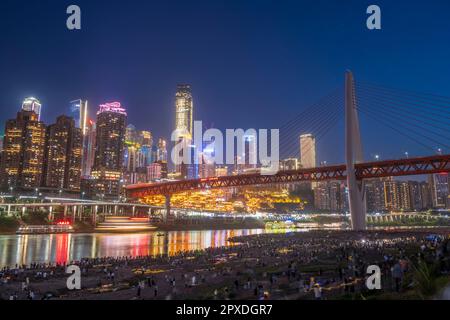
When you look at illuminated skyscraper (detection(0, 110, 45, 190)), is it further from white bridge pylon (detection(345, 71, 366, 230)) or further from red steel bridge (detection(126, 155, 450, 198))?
white bridge pylon (detection(345, 71, 366, 230))

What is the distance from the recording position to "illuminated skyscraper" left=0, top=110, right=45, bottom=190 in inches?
6993

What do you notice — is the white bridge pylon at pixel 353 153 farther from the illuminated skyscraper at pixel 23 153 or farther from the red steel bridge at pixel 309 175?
the illuminated skyscraper at pixel 23 153

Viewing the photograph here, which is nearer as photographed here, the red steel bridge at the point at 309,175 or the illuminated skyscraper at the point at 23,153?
the red steel bridge at the point at 309,175

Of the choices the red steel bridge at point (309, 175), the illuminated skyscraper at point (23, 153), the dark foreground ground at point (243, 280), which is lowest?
the dark foreground ground at point (243, 280)

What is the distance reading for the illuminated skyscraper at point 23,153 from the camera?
17762cm

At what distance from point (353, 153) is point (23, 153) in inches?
6736

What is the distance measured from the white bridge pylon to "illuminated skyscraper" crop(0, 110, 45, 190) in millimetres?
161940

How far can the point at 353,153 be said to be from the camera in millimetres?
60938

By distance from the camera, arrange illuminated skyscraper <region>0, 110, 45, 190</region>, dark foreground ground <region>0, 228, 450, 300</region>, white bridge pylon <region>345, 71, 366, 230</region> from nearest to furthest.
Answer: dark foreground ground <region>0, 228, 450, 300</region> → white bridge pylon <region>345, 71, 366, 230</region> → illuminated skyscraper <region>0, 110, 45, 190</region>

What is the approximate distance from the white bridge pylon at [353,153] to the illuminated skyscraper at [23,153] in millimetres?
161940

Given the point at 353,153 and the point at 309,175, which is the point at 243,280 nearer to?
the point at 353,153

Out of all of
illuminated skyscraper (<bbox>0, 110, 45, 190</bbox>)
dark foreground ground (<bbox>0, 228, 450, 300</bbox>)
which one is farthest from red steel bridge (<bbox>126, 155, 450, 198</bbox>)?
illuminated skyscraper (<bbox>0, 110, 45, 190</bbox>)

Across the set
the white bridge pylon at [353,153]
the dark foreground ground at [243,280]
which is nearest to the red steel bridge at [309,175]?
the white bridge pylon at [353,153]

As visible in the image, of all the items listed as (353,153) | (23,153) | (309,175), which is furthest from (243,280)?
(23,153)
